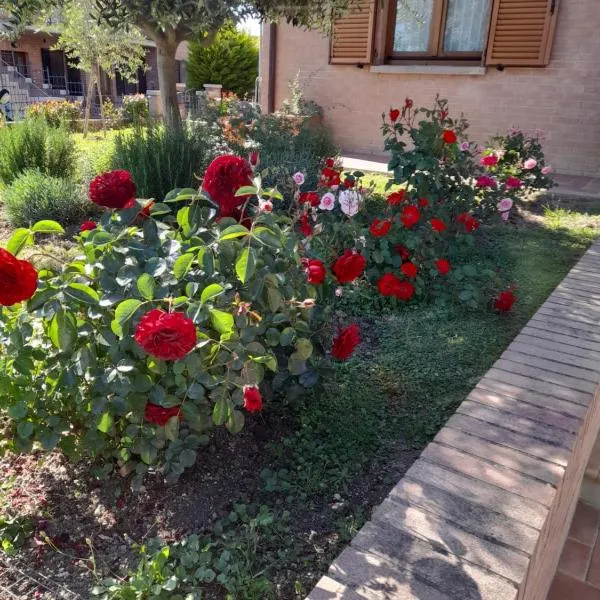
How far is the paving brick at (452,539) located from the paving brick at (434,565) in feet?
0.05

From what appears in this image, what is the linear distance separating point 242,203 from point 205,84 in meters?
15.5

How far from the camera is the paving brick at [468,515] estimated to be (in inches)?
47.5

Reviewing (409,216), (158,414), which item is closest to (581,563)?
(409,216)

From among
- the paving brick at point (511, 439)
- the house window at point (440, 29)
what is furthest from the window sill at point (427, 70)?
the paving brick at point (511, 439)

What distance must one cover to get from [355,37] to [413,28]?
0.91m

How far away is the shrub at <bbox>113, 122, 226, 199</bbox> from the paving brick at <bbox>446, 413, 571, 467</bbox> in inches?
139

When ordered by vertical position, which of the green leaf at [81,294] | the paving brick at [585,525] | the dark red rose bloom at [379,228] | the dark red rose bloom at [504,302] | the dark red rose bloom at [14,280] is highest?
the dark red rose bloom at [14,280]

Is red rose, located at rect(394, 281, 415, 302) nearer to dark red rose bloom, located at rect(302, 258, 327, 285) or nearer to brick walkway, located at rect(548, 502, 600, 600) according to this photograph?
dark red rose bloom, located at rect(302, 258, 327, 285)

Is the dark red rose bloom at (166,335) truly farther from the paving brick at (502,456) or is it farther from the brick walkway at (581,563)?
the brick walkway at (581,563)

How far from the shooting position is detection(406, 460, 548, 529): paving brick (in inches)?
50.4

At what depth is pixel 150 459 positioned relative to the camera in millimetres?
1505

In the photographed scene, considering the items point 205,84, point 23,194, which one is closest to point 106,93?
point 205,84

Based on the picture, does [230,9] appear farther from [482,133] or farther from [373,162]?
[482,133]

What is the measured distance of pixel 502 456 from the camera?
1.49m
